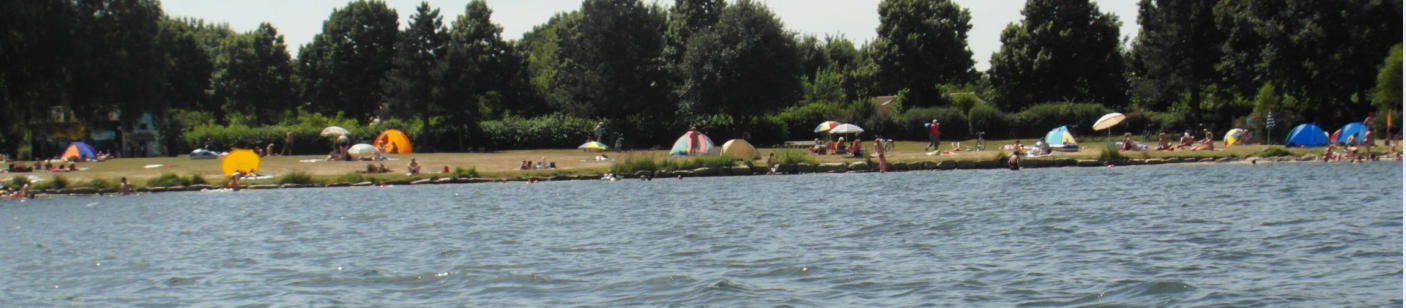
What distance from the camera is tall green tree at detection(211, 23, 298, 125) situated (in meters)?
81.6

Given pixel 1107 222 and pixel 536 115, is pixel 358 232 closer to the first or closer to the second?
pixel 1107 222

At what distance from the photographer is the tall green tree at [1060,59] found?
65062 millimetres

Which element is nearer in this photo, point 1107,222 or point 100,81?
point 1107,222

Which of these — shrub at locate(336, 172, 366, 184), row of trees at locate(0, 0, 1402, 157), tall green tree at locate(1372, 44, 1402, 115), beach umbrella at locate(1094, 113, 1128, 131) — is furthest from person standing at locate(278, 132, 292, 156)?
tall green tree at locate(1372, 44, 1402, 115)

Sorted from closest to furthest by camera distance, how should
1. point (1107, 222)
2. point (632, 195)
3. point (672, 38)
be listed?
point (1107, 222), point (632, 195), point (672, 38)

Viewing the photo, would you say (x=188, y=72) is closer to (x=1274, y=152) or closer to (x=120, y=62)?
(x=120, y=62)

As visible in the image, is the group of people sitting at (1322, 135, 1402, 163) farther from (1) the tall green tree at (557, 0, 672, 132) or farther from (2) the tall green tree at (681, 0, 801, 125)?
(1) the tall green tree at (557, 0, 672, 132)

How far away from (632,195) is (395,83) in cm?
3129

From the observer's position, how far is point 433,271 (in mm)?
17688

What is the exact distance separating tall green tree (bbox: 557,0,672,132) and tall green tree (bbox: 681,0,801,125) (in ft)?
7.53

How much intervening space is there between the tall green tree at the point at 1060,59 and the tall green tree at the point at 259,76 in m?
42.1

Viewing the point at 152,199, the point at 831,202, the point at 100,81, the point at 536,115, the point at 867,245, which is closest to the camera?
the point at 867,245

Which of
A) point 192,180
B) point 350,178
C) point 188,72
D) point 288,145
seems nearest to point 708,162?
point 350,178

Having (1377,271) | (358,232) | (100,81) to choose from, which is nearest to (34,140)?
(100,81)
